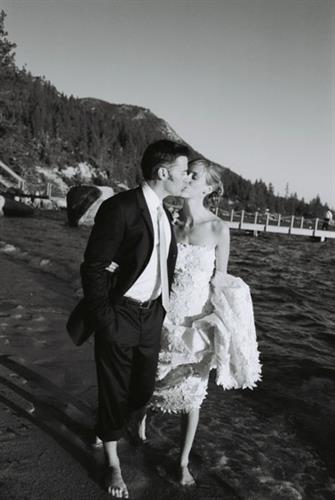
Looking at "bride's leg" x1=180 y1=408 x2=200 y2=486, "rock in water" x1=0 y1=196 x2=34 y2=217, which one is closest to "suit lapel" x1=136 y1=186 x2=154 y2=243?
"bride's leg" x1=180 y1=408 x2=200 y2=486

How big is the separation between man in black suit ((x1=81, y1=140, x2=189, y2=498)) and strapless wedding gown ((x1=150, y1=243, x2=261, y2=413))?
32 centimetres

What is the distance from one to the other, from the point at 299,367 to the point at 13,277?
5868 mm

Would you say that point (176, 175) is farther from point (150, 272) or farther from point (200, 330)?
point (200, 330)

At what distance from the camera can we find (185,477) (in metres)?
3.32

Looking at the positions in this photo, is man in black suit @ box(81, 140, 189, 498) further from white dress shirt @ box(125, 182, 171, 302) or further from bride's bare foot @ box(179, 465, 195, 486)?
bride's bare foot @ box(179, 465, 195, 486)

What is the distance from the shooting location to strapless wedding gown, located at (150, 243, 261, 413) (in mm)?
3389

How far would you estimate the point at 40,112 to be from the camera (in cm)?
8694

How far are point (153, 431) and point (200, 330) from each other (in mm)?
1288

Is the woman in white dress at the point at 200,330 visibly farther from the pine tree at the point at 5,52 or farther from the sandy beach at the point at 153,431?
the pine tree at the point at 5,52

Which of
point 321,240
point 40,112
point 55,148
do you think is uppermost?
point 40,112

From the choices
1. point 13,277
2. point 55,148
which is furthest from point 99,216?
point 55,148

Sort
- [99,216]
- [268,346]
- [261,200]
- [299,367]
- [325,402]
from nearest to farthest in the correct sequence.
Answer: [99,216]
[325,402]
[299,367]
[268,346]
[261,200]

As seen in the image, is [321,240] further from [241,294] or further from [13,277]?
[241,294]

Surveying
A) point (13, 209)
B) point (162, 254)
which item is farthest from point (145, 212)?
point (13, 209)
